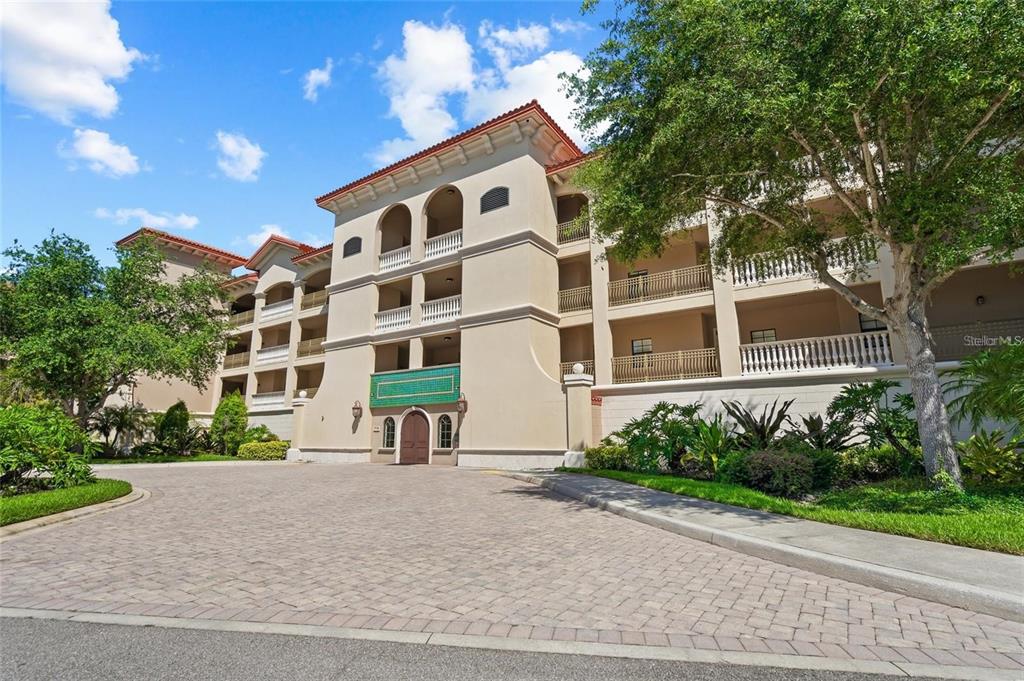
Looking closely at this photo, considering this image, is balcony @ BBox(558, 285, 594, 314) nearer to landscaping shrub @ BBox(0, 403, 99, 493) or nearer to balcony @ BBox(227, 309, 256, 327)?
landscaping shrub @ BBox(0, 403, 99, 493)

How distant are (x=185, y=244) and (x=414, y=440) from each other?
79.6ft

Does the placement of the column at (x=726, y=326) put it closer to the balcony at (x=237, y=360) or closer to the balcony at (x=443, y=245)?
the balcony at (x=443, y=245)

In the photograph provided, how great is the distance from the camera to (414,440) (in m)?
22.9

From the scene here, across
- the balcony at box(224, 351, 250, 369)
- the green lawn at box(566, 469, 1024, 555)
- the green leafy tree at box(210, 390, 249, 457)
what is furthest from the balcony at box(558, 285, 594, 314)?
the balcony at box(224, 351, 250, 369)

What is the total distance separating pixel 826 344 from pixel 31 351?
31.3 metres

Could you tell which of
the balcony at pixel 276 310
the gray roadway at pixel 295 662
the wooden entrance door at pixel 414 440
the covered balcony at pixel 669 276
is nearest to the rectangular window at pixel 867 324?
the covered balcony at pixel 669 276

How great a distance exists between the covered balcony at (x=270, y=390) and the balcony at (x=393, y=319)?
33.4ft

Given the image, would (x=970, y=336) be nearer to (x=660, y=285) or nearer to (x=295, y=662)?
(x=660, y=285)

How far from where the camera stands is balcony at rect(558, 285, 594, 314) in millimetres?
21734

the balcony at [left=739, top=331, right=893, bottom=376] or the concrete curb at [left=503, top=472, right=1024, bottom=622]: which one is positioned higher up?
the balcony at [left=739, top=331, right=893, bottom=376]

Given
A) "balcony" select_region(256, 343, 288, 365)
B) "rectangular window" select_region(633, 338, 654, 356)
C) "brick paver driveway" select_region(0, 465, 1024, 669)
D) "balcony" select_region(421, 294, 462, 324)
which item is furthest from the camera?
"balcony" select_region(256, 343, 288, 365)

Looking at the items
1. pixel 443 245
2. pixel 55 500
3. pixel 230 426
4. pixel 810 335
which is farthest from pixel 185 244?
pixel 810 335

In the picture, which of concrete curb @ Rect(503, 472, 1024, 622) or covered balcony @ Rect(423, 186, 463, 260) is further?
covered balcony @ Rect(423, 186, 463, 260)

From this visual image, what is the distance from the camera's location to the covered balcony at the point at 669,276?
64.0 feet
